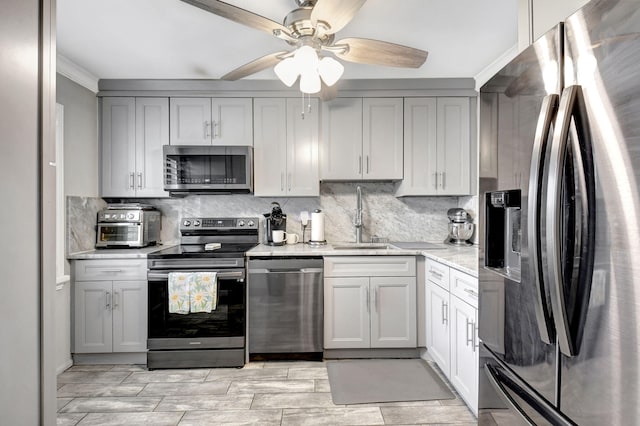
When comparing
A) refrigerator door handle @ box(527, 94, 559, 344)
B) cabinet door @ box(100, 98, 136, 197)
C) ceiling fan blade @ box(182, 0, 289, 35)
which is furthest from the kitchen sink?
refrigerator door handle @ box(527, 94, 559, 344)

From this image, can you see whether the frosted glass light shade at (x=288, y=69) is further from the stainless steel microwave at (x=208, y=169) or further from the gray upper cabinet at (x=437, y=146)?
the gray upper cabinet at (x=437, y=146)

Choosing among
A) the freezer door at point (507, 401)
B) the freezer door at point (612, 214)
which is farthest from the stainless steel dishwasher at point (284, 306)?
the freezer door at point (612, 214)

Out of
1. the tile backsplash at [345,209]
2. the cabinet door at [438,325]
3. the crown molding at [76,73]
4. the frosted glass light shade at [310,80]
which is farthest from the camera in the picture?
the tile backsplash at [345,209]

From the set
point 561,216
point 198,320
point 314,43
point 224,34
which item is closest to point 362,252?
point 198,320

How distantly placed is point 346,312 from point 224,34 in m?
2.27

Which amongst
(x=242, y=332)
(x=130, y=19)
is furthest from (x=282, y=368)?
(x=130, y=19)

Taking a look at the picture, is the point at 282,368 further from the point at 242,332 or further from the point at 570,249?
the point at 570,249

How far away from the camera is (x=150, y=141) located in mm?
3195

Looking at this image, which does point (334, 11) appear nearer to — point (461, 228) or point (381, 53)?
point (381, 53)

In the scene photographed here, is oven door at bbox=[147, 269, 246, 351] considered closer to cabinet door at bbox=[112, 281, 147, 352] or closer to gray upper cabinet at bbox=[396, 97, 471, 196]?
cabinet door at bbox=[112, 281, 147, 352]

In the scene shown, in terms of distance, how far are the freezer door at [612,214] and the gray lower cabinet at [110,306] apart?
9.49 ft

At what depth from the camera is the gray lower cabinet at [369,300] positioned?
2.89m

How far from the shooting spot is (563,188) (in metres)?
0.79

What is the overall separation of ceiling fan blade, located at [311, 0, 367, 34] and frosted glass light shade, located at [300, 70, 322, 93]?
26 cm
